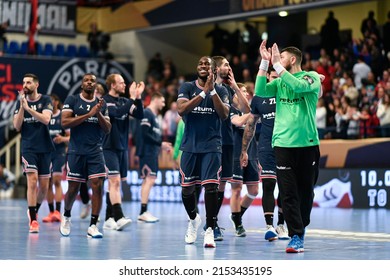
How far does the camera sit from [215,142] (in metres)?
12.7

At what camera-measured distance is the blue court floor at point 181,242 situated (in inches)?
443

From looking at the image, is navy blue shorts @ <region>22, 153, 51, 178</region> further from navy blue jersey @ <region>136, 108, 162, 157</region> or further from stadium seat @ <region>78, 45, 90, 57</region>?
stadium seat @ <region>78, 45, 90, 57</region>

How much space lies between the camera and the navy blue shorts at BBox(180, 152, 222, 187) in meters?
12.6

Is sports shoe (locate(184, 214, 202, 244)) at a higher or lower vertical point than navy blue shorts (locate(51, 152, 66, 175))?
lower

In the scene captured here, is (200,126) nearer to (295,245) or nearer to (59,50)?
(295,245)

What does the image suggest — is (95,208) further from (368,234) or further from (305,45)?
(305,45)

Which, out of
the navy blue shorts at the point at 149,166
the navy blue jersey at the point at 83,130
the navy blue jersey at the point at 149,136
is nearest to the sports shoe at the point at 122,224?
the navy blue jersey at the point at 83,130

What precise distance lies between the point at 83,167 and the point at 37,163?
1.61 m

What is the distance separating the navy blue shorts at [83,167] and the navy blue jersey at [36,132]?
1.35m

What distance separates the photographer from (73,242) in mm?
13250

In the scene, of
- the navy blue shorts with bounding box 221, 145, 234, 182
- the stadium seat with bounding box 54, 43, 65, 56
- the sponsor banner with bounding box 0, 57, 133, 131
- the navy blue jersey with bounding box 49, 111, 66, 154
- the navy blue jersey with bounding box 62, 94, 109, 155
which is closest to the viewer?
the navy blue shorts with bounding box 221, 145, 234, 182

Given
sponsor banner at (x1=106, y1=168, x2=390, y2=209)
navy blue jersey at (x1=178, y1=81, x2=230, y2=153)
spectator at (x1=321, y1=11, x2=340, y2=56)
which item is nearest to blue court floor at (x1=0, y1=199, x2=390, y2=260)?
navy blue jersey at (x1=178, y1=81, x2=230, y2=153)

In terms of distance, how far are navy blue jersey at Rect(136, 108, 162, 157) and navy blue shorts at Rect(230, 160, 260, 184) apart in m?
4.40

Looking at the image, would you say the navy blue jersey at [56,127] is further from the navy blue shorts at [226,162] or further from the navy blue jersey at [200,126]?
the navy blue jersey at [200,126]
